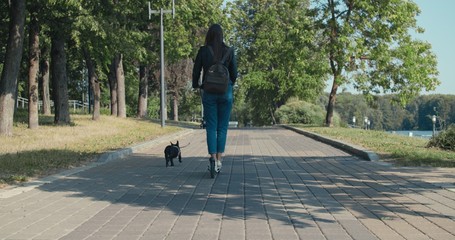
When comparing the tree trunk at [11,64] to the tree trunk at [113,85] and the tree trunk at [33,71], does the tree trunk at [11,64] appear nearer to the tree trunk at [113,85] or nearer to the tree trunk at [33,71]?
the tree trunk at [33,71]

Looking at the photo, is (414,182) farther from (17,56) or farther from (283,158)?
(17,56)

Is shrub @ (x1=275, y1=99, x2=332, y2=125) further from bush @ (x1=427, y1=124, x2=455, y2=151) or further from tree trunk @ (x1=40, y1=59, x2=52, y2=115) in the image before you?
bush @ (x1=427, y1=124, x2=455, y2=151)

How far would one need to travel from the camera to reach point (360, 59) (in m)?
32.5

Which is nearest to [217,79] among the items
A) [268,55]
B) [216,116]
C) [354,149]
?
[216,116]

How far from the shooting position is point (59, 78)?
22234 mm

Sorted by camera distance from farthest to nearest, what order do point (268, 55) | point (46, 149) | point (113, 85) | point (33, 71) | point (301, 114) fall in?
point (268, 55) → point (301, 114) → point (113, 85) → point (33, 71) → point (46, 149)

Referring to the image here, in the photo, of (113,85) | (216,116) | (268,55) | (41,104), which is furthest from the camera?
(268,55)

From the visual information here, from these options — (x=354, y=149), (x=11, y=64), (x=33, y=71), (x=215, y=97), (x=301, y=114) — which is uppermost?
(x=33, y=71)

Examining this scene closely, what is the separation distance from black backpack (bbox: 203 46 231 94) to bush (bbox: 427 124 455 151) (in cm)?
851

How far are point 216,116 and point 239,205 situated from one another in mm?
2581

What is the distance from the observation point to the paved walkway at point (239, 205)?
203 inches

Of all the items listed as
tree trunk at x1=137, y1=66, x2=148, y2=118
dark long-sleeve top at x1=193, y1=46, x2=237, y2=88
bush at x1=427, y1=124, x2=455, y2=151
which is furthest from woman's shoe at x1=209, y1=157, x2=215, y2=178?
tree trunk at x1=137, y1=66, x2=148, y2=118

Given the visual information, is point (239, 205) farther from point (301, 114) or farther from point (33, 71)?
point (301, 114)

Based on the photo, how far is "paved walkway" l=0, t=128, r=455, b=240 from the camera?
5164 millimetres
